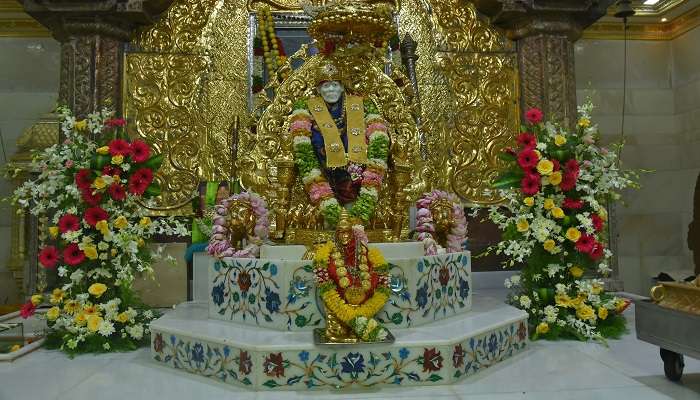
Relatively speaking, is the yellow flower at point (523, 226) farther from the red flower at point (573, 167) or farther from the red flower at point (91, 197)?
the red flower at point (91, 197)

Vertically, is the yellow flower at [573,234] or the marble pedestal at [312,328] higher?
the yellow flower at [573,234]

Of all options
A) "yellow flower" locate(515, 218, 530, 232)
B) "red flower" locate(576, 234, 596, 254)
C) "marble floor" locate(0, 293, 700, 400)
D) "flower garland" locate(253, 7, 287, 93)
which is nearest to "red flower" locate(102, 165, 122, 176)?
"marble floor" locate(0, 293, 700, 400)

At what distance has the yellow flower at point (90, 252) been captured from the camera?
398cm

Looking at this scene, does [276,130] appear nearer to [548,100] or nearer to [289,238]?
[289,238]

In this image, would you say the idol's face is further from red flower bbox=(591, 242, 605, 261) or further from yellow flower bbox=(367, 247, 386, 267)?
red flower bbox=(591, 242, 605, 261)

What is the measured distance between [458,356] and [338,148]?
192 centimetres

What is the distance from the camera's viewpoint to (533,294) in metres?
4.28

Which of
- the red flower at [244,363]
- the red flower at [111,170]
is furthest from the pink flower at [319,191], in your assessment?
the red flower at [111,170]

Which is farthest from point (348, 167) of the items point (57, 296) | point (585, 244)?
point (57, 296)

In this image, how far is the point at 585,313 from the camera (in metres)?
4.09

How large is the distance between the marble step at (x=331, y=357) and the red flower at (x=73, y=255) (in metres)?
1.10

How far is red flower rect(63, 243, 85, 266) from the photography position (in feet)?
13.0

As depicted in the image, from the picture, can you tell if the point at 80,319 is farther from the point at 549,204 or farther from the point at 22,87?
the point at 22,87

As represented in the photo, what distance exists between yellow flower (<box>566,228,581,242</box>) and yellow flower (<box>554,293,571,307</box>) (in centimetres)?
44
